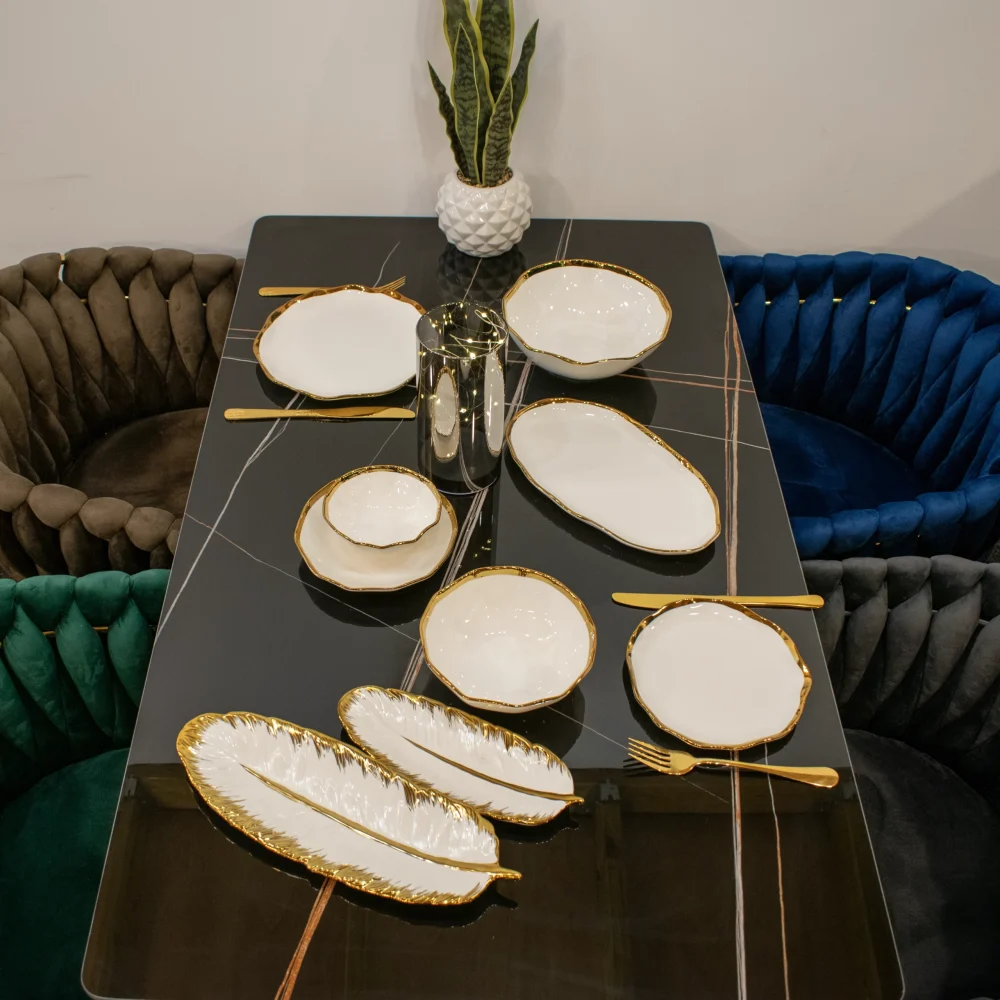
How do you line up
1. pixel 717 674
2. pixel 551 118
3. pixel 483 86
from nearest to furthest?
1. pixel 717 674
2. pixel 483 86
3. pixel 551 118

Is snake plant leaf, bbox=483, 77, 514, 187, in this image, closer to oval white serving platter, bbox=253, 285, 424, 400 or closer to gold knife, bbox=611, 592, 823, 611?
oval white serving platter, bbox=253, 285, 424, 400

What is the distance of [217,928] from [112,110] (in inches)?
52.7

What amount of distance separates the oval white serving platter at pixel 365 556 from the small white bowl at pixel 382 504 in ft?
0.04

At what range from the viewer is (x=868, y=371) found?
165 cm

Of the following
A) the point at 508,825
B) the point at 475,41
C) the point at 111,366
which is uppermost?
the point at 475,41

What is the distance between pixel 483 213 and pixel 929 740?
98cm

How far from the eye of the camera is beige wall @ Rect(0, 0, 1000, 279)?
57.1 inches

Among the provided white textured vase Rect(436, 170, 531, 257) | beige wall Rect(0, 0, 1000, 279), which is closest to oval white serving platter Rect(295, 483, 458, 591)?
white textured vase Rect(436, 170, 531, 257)

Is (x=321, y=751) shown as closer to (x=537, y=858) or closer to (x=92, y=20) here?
(x=537, y=858)

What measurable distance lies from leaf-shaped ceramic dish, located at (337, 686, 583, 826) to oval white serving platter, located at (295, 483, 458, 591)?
0.15 m

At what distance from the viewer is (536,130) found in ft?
5.11

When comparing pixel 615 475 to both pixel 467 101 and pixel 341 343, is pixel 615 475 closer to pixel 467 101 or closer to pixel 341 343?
pixel 341 343

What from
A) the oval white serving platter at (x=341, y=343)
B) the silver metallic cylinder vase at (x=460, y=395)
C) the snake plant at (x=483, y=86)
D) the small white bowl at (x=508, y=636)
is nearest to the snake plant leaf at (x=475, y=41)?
the snake plant at (x=483, y=86)

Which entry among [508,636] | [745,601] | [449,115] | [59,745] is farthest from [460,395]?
[59,745]
